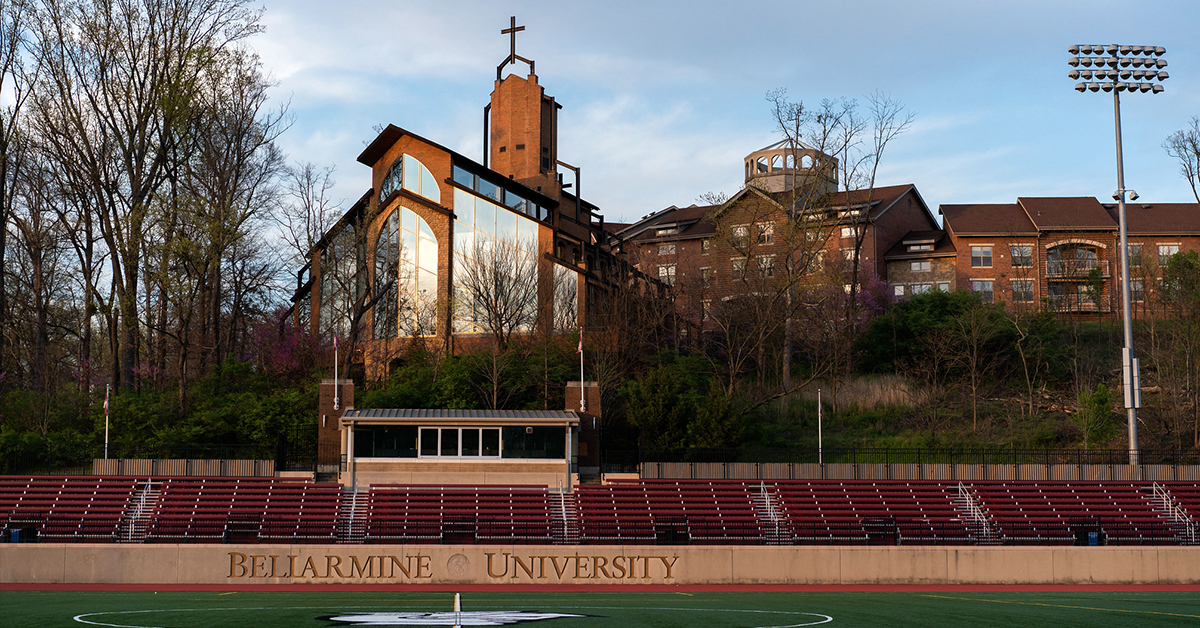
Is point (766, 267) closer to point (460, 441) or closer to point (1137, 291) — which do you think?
point (460, 441)

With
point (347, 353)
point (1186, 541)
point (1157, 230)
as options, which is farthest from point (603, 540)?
point (1157, 230)

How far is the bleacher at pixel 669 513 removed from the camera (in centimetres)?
2853

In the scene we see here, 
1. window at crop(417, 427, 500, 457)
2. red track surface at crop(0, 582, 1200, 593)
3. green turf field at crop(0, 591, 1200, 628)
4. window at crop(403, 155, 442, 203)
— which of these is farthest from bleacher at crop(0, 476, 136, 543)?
window at crop(403, 155, 442, 203)

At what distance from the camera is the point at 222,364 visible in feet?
154

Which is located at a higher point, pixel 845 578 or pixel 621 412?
pixel 621 412

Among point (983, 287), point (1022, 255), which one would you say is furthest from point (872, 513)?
point (983, 287)

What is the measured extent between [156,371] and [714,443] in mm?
27431

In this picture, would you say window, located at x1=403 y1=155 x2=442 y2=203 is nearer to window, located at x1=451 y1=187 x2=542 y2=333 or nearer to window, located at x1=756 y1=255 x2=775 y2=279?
window, located at x1=451 y1=187 x2=542 y2=333

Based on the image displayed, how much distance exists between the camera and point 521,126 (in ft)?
216

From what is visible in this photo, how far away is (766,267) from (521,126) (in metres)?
21.2

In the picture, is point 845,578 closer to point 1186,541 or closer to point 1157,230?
point 1186,541

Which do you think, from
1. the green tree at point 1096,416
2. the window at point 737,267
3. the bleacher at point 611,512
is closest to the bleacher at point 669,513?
the bleacher at point 611,512

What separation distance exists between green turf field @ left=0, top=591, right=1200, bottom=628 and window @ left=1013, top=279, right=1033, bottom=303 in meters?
38.5

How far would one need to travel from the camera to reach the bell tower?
65188 mm
